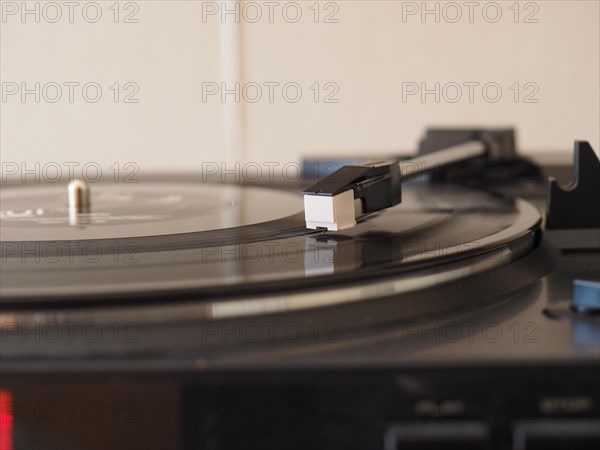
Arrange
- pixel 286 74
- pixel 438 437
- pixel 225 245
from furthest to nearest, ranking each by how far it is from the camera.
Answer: pixel 286 74 < pixel 225 245 < pixel 438 437

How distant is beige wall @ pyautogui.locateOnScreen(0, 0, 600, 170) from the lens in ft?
5.94

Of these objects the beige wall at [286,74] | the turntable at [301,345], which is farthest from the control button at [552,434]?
the beige wall at [286,74]

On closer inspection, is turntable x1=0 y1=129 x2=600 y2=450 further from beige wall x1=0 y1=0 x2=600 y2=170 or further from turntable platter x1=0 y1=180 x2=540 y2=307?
beige wall x1=0 y1=0 x2=600 y2=170

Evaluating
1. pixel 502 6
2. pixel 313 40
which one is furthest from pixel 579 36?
pixel 313 40

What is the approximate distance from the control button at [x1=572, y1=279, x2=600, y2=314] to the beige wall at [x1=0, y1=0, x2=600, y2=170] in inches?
56.0

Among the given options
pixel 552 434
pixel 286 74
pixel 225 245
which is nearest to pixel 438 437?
pixel 552 434

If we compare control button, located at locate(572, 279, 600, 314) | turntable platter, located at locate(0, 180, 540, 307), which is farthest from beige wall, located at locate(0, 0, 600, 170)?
control button, located at locate(572, 279, 600, 314)

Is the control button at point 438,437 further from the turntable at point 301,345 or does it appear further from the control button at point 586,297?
the control button at point 586,297

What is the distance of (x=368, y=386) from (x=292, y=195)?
0.54 meters

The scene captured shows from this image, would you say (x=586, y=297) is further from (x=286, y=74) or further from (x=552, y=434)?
(x=286, y=74)

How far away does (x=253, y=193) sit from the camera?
933mm

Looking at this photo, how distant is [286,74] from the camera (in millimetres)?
1852

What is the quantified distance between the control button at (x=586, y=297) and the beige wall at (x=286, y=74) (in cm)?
142

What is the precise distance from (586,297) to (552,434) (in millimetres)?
97
